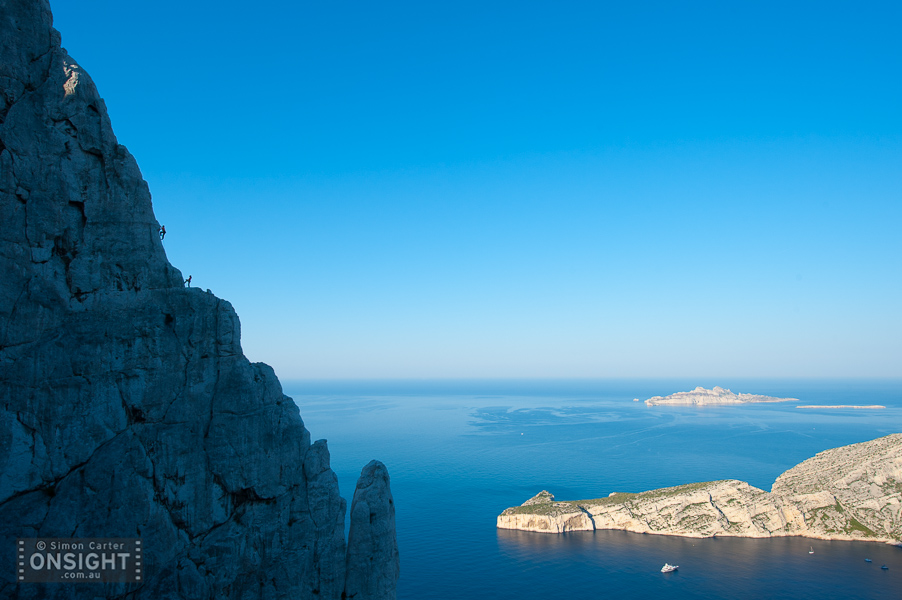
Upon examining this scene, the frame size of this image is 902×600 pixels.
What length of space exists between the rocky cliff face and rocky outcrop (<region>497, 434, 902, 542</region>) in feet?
271

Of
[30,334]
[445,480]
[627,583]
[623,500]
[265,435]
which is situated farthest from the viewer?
[445,480]

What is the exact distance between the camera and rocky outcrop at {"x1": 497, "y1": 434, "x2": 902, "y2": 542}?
81.4 metres

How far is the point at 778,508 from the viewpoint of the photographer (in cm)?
8544

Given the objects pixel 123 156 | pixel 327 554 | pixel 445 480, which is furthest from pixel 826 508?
pixel 123 156

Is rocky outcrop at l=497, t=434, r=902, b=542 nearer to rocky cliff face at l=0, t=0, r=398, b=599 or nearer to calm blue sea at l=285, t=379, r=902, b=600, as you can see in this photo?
calm blue sea at l=285, t=379, r=902, b=600

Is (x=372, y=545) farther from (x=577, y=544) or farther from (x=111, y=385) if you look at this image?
(x=577, y=544)

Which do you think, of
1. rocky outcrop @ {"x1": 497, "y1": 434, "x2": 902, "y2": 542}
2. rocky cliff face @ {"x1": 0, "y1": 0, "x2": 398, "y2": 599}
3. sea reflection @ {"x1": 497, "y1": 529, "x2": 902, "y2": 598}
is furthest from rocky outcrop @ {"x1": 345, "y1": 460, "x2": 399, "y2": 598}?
rocky outcrop @ {"x1": 497, "y1": 434, "x2": 902, "y2": 542}

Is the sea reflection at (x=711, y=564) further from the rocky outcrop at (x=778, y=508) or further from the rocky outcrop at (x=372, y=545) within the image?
the rocky outcrop at (x=372, y=545)

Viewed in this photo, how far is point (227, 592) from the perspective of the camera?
67.1 feet

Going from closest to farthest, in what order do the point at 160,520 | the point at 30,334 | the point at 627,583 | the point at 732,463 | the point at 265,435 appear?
1. the point at 30,334
2. the point at 160,520
3. the point at 265,435
4. the point at 627,583
5. the point at 732,463

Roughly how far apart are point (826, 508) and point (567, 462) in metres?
68.4

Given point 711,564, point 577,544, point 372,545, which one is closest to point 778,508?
point 711,564

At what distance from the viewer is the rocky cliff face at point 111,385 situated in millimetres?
17578

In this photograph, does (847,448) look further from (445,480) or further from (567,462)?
(445,480)
